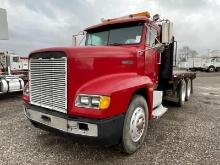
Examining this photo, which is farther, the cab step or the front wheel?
the cab step

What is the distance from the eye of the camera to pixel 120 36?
16.8 feet


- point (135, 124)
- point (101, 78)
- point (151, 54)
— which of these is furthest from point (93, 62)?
point (151, 54)

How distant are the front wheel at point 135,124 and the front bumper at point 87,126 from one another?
0.60 feet

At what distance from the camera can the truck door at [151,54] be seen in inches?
200

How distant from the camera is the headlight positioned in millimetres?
3303

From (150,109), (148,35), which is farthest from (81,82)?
(148,35)

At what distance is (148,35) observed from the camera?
16.7 feet

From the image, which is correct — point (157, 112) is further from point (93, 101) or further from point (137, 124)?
point (93, 101)

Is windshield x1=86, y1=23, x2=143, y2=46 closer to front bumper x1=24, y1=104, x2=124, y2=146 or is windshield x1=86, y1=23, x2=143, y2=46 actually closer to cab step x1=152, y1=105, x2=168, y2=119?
cab step x1=152, y1=105, x2=168, y2=119

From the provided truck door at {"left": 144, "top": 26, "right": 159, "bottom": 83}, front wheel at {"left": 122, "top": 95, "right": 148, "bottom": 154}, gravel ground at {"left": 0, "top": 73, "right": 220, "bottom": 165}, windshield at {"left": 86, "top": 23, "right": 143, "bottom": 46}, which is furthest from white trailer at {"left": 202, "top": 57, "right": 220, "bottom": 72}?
front wheel at {"left": 122, "top": 95, "right": 148, "bottom": 154}

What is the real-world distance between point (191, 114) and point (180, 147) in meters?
3.03

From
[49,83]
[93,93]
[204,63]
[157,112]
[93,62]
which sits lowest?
[157,112]

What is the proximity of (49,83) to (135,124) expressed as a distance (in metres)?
1.62

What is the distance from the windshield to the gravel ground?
2.14 meters
